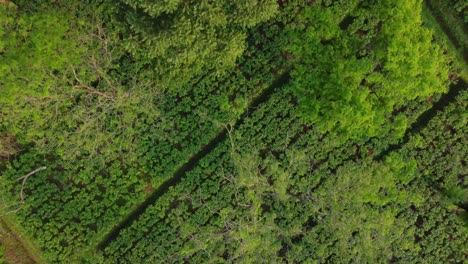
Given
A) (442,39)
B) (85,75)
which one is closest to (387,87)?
(442,39)

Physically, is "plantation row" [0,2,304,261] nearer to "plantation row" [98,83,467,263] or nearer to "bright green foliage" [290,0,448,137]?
"plantation row" [98,83,467,263]

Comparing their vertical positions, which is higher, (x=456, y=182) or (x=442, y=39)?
(x=442, y=39)

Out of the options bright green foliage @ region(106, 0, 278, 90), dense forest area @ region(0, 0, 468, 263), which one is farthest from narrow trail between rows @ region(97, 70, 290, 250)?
bright green foliage @ region(106, 0, 278, 90)

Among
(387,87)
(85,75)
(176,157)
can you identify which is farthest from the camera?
(176,157)

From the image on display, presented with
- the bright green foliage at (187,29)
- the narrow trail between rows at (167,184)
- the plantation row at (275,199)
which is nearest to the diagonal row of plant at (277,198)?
the plantation row at (275,199)

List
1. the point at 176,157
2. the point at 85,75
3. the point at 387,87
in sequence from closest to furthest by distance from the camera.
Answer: the point at 387,87 < the point at 85,75 < the point at 176,157

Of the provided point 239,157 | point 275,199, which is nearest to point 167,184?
point 239,157

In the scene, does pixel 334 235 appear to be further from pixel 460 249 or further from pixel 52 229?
pixel 52 229
